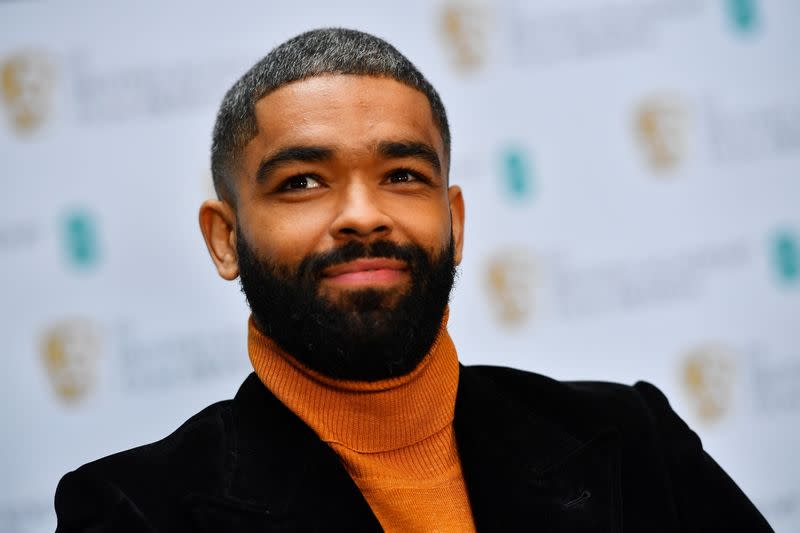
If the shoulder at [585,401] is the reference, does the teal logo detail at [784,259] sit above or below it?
above

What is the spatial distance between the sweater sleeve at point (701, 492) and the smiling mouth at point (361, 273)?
2.18 feet

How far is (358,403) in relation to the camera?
62.2 inches

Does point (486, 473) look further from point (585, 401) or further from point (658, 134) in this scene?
point (658, 134)

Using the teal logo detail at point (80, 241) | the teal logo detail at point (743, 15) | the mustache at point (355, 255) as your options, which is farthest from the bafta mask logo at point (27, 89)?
the teal logo detail at point (743, 15)

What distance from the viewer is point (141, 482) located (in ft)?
4.93

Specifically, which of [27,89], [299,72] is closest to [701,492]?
[299,72]

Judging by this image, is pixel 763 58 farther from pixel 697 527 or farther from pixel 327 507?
pixel 327 507

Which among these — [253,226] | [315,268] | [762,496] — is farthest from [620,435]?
[762,496]

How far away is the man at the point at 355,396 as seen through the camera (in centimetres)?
149

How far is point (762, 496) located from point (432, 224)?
223 cm

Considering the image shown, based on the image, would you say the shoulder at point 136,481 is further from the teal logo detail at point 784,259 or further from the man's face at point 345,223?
the teal logo detail at point 784,259

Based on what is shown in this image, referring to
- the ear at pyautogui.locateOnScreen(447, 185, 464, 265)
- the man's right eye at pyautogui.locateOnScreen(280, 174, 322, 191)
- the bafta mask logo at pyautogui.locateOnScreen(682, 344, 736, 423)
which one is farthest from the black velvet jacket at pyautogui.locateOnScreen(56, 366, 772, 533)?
the bafta mask logo at pyautogui.locateOnScreen(682, 344, 736, 423)

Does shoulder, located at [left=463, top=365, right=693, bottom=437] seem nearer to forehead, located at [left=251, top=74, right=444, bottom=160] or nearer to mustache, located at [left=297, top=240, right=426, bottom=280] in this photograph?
mustache, located at [left=297, top=240, right=426, bottom=280]

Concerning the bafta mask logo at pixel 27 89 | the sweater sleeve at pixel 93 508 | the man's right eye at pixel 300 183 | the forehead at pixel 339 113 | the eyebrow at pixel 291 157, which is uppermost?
the bafta mask logo at pixel 27 89
